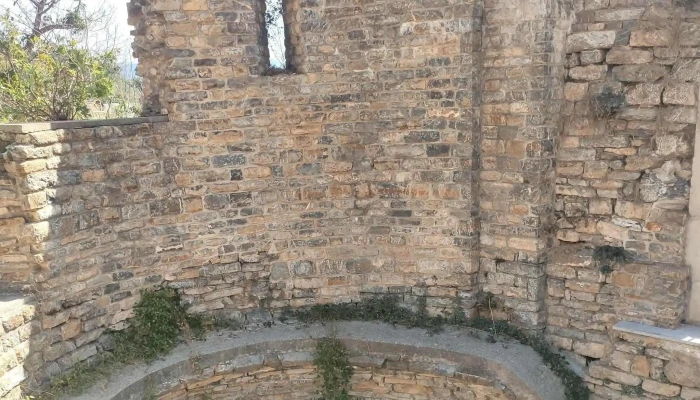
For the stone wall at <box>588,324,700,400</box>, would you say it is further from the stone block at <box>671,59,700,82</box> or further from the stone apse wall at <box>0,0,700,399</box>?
the stone block at <box>671,59,700,82</box>

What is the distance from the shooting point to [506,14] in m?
4.75

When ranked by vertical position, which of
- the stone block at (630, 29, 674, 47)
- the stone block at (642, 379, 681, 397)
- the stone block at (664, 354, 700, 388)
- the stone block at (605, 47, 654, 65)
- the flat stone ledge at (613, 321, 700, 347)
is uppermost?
the stone block at (630, 29, 674, 47)

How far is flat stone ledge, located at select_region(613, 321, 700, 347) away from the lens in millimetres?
4293

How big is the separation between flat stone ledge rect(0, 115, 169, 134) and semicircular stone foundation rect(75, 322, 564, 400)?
2193mm

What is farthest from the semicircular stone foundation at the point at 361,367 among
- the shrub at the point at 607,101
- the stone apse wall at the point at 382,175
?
the shrub at the point at 607,101

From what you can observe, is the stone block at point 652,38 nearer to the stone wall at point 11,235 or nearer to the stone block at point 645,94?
the stone block at point 645,94

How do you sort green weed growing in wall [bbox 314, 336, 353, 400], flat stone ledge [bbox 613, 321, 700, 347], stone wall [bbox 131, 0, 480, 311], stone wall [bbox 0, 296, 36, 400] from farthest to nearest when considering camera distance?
green weed growing in wall [bbox 314, 336, 353, 400]
stone wall [bbox 131, 0, 480, 311]
flat stone ledge [bbox 613, 321, 700, 347]
stone wall [bbox 0, 296, 36, 400]

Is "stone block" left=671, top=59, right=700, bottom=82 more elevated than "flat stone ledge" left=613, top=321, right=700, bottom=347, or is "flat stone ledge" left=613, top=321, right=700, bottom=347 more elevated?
"stone block" left=671, top=59, right=700, bottom=82

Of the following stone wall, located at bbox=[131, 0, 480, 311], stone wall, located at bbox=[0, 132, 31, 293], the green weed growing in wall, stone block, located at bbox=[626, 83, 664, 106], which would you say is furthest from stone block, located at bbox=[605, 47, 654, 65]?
stone wall, located at bbox=[0, 132, 31, 293]

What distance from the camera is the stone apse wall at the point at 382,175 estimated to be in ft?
14.4

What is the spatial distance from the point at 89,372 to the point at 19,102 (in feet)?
9.88

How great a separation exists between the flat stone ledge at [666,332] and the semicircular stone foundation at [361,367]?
0.78m

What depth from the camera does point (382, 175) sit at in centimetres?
534

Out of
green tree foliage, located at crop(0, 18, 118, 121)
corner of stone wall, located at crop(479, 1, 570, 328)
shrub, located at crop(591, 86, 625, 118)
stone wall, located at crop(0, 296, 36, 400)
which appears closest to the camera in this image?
stone wall, located at crop(0, 296, 36, 400)
